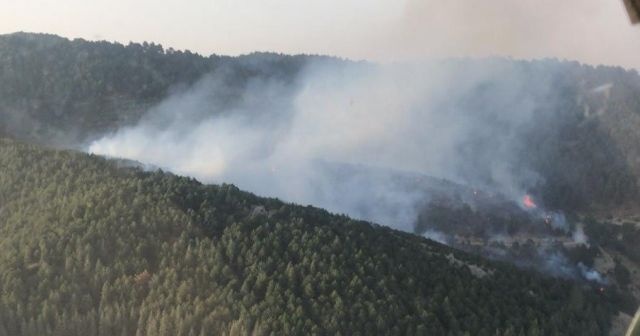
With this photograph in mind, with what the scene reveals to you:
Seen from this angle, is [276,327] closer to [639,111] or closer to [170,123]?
[170,123]

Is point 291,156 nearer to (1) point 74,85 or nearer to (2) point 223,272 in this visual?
(1) point 74,85

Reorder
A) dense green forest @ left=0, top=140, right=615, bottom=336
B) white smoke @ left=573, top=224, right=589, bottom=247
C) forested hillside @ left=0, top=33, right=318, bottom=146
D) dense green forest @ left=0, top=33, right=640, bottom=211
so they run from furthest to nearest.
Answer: dense green forest @ left=0, top=33, right=640, bottom=211
forested hillside @ left=0, top=33, right=318, bottom=146
white smoke @ left=573, top=224, right=589, bottom=247
dense green forest @ left=0, top=140, right=615, bottom=336

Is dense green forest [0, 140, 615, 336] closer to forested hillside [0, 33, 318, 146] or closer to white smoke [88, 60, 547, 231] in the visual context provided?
white smoke [88, 60, 547, 231]

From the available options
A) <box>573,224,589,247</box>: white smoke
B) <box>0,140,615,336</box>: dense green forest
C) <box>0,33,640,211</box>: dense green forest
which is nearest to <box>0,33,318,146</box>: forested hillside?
<box>0,33,640,211</box>: dense green forest

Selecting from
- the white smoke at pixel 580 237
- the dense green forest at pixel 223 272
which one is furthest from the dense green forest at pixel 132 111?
the dense green forest at pixel 223 272

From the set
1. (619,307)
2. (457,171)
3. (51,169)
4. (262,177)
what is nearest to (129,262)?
(51,169)

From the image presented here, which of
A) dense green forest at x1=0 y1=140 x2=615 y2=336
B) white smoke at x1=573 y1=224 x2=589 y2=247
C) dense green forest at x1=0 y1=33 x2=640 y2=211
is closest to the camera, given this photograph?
dense green forest at x1=0 y1=140 x2=615 y2=336

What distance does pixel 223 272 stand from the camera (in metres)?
61.7

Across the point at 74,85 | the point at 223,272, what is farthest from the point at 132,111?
the point at 223,272

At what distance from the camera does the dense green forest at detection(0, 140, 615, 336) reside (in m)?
54.2

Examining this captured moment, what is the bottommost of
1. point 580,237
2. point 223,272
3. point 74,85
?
point 580,237

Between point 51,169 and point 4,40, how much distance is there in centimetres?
10499

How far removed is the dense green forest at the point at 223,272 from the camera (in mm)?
54156

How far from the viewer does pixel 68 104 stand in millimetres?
159125
